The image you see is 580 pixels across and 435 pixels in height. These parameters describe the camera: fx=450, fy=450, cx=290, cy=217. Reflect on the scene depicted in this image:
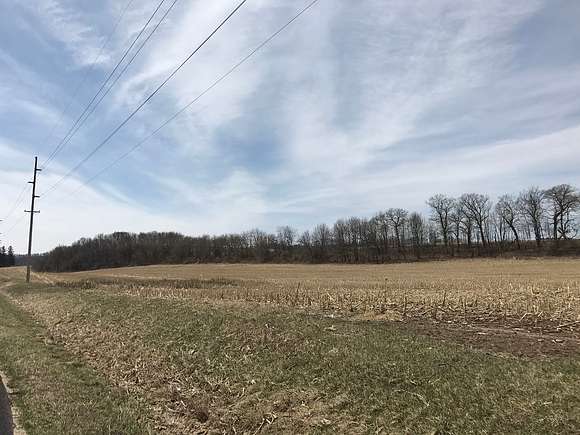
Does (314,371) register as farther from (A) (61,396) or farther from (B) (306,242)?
(B) (306,242)

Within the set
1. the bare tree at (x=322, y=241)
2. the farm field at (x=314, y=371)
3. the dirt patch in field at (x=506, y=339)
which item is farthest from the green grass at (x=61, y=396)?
the bare tree at (x=322, y=241)

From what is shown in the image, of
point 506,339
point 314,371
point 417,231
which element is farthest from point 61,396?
point 417,231

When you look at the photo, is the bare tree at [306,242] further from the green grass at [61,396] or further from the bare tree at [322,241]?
the green grass at [61,396]

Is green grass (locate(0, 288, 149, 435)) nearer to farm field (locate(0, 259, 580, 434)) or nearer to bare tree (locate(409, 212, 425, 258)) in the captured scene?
farm field (locate(0, 259, 580, 434))

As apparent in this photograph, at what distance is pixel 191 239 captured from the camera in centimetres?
18938

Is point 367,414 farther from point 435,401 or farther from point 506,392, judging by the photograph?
point 506,392

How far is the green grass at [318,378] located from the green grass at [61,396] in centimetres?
14

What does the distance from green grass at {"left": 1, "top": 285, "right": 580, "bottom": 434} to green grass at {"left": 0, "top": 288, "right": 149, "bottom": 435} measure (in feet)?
0.47

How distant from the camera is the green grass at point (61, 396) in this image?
8.47m

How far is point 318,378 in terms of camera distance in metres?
9.54

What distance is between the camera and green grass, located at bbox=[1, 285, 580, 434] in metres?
7.09

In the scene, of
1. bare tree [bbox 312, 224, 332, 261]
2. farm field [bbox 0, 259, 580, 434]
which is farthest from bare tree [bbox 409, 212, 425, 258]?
farm field [bbox 0, 259, 580, 434]

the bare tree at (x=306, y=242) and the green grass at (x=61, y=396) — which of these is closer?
the green grass at (x=61, y=396)

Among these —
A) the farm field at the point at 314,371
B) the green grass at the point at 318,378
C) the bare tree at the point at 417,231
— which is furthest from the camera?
the bare tree at the point at 417,231
